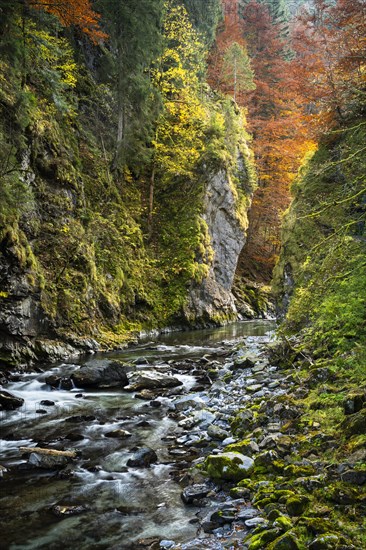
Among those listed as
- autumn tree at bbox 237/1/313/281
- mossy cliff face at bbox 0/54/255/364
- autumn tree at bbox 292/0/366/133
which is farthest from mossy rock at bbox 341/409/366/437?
Result: autumn tree at bbox 237/1/313/281

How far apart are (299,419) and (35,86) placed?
14.8 m

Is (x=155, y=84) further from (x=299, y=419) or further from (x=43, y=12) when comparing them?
(x=299, y=419)

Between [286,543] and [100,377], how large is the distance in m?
7.14

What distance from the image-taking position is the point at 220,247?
84.5ft

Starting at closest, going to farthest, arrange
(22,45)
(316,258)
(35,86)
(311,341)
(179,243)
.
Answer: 1. (311,341)
2. (316,258)
3. (22,45)
4. (35,86)
5. (179,243)

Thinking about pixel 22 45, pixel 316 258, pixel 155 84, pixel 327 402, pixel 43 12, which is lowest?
pixel 327 402

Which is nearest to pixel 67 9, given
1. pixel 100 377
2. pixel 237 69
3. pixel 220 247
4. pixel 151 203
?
pixel 151 203

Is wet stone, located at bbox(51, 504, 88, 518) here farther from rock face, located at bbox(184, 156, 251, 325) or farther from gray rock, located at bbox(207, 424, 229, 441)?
rock face, located at bbox(184, 156, 251, 325)

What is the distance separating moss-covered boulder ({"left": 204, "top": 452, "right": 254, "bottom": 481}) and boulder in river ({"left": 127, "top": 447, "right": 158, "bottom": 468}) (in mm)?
1005

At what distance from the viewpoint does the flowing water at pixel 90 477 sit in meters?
4.19

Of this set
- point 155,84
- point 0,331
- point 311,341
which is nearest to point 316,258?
point 311,341

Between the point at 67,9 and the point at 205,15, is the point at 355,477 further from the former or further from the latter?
the point at 205,15

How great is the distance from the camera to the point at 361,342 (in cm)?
609

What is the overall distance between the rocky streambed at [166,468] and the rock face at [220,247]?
12.4m
